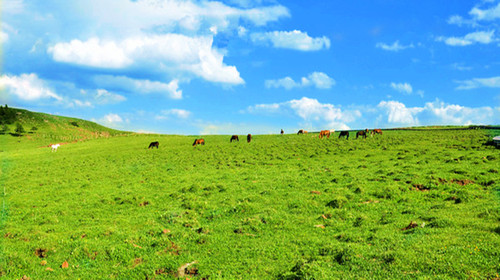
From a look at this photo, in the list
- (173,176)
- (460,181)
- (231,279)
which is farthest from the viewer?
(173,176)

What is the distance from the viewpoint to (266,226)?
12211 millimetres

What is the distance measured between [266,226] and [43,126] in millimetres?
125764

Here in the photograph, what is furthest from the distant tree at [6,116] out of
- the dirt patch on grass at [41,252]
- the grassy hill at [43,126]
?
the dirt patch on grass at [41,252]

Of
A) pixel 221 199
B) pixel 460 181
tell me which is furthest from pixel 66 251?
pixel 460 181

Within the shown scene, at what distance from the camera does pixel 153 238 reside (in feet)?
36.9

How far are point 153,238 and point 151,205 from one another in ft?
20.2

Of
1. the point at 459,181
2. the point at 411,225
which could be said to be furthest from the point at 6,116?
the point at 459,181

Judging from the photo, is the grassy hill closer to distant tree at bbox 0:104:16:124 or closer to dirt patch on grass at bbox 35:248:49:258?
distant tree at bbox 0:104:16:124

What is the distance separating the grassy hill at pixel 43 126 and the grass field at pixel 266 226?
78.8 meters

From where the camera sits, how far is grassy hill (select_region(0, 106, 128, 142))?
88000 mm

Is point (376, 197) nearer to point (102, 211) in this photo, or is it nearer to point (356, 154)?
point (102, 211)

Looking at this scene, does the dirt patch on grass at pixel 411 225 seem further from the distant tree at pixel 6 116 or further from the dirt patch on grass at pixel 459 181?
the distant tree at pixel 6 116

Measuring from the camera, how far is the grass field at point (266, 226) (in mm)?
8234

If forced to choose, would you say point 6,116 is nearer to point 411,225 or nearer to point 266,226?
point 266,226
